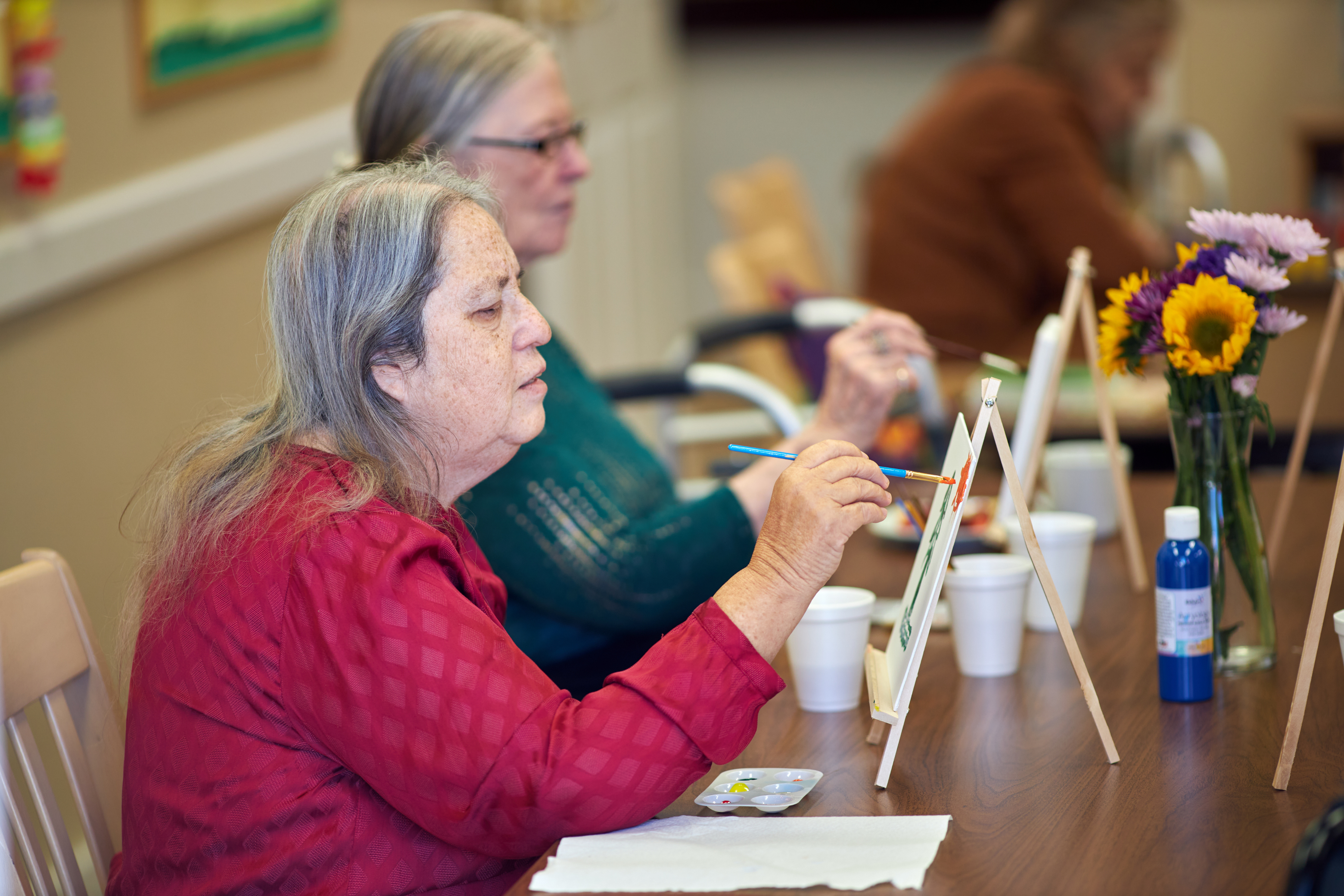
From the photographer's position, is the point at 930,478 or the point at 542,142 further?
the point at 542,142

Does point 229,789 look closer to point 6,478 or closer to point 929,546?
point 929,546

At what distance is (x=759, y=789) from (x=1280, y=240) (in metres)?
0.69

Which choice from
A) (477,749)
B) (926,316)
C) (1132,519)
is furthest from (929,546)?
(926,316)

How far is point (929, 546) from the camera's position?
120cm

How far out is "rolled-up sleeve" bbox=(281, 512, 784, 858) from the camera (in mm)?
951

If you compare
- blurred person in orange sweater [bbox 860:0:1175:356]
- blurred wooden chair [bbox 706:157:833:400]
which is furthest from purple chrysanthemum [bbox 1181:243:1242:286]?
blurred person in orange sweater [bbox 860:0:1175:356]

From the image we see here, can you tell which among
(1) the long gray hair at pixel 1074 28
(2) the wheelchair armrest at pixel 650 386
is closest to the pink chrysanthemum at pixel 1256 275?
(2) the wheelchair armrest at pixel 650 386

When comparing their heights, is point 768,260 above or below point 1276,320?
below

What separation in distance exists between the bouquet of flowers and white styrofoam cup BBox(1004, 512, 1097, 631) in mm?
179

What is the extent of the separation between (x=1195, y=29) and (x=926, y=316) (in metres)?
2.97

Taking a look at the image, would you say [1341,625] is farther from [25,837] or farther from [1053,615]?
[25,837]

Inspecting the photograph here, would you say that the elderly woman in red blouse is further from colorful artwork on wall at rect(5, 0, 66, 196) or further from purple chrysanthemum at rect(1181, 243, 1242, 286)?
colorful artwork on wall at rect(5, 0, 66, 196)

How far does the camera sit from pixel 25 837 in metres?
1.14

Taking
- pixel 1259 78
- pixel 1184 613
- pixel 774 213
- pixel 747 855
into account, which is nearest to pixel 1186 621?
pixel 1184 613
